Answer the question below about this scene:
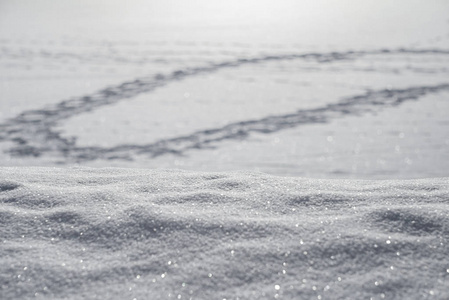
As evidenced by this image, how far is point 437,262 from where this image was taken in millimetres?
500

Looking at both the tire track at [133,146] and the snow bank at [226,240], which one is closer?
the snow bank at [226,240]

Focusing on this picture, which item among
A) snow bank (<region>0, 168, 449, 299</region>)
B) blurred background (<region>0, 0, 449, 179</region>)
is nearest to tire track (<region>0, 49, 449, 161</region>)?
blurred background (<region>0, 0, 449, 179</region>)

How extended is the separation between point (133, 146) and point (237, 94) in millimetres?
625

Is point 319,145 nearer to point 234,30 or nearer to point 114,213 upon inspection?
point 114,213

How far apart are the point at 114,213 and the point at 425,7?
354 cm

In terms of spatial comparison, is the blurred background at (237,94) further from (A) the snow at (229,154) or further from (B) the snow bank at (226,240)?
(B) the snow bank at (226,240)

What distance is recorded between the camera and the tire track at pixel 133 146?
69.8 inches

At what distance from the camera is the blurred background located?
173 cm

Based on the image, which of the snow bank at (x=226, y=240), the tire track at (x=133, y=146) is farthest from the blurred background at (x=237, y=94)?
the snow bank at (x=226, y=240)

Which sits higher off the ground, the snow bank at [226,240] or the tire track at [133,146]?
the snow bank at [226,240]

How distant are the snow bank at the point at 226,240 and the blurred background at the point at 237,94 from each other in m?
0.94

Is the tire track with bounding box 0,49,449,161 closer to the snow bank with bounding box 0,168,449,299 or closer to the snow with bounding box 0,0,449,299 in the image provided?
the snow with bounding box 0,0,449,299

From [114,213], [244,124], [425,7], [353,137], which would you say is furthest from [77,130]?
[425,7]

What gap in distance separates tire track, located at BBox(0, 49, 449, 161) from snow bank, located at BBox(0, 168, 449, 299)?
106cm
